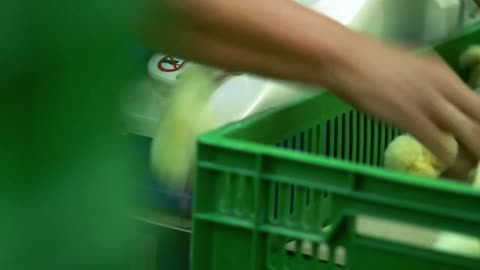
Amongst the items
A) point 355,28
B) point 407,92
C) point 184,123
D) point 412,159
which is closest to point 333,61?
point 407,92

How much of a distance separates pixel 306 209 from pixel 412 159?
7.5 inches

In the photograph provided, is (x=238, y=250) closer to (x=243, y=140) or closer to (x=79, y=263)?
(x=243, y=140)

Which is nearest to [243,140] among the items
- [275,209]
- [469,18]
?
[275,209]

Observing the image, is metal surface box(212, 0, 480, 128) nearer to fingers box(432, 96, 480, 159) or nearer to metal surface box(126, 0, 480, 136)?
metal surface box(126, 0, 480, 136)

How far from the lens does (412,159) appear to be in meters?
0.79

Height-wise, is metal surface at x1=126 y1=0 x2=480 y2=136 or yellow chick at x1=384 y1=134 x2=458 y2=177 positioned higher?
metal surface at x1=126 y1=0 x2=480 y2=136

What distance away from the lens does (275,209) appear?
25.3 inches

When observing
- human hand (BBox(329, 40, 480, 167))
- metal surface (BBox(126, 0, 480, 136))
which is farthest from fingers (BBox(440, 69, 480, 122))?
metal surface (BBox(126, 0, 480, 136))

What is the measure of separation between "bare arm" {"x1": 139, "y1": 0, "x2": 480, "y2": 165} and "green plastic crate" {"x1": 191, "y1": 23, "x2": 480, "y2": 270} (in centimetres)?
4

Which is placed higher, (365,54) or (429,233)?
(365,54)

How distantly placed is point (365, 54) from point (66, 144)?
28cm

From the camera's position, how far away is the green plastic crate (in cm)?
56

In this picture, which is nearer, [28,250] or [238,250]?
[28,250]

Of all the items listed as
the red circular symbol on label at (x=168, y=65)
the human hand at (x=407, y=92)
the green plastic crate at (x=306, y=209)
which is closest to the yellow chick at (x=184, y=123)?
→ the green plastic crate at (x=306, y=209)
